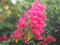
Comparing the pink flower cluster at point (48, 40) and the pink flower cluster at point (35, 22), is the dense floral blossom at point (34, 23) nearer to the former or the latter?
the pink flower cluster at point (35, 22)

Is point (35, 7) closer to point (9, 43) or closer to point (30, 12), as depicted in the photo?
point (30, 12)

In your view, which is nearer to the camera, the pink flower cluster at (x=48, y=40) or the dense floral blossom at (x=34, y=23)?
the dense floral blossom at (x=34, y=23)

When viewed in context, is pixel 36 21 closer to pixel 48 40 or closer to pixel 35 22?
pixel 35 22

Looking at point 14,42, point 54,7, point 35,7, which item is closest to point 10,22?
point 14,42

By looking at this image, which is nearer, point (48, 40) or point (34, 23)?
point (34, 23)

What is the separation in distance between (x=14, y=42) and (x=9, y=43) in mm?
82

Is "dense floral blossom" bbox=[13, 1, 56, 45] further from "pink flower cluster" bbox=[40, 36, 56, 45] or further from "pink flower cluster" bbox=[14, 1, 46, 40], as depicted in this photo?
"pink flower cluster" bbox=[40, 36, 56, 45]

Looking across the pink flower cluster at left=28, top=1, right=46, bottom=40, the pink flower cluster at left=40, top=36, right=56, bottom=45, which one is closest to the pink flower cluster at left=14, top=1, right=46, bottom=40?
the pink flower cluster at left=28, top=1, right=46, bottom=40

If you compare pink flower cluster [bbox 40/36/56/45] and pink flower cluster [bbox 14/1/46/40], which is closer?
pink flower cluster [bbox 14/1/46/40]

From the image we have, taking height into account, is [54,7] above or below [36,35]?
above

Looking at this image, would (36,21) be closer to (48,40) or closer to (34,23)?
(34,23)

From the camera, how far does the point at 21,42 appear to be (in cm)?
321

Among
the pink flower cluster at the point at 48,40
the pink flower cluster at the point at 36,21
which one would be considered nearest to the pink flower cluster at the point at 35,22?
the pink flower cluster at the point at 36,21

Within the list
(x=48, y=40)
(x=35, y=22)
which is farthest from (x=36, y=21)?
(x=48, y=40)
